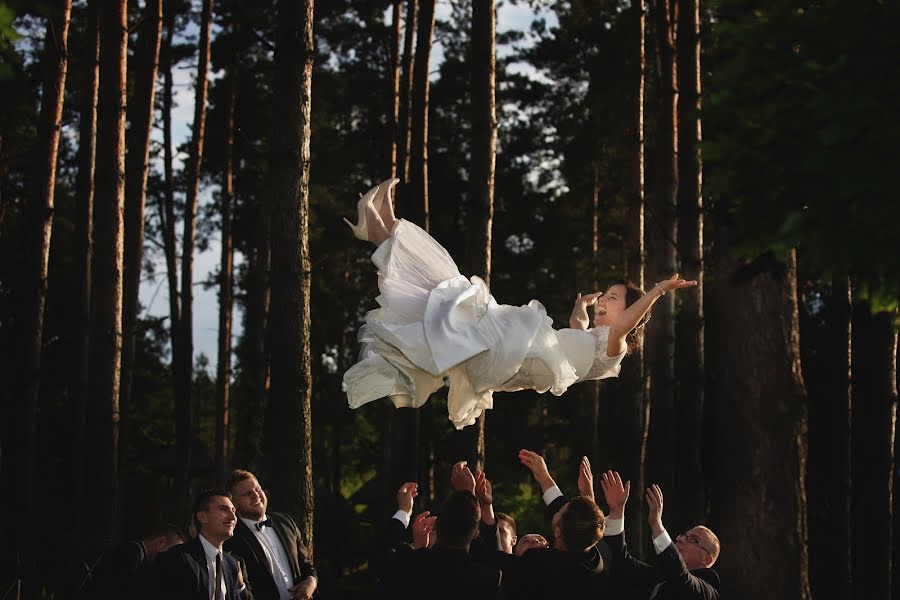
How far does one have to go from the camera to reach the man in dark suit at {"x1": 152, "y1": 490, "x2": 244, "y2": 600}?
19.8 ft

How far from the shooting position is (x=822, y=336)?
18.9m

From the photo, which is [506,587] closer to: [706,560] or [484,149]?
[706,560]

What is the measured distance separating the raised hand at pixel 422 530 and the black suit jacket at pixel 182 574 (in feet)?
3.81

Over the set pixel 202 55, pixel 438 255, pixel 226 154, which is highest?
pixel 202 55

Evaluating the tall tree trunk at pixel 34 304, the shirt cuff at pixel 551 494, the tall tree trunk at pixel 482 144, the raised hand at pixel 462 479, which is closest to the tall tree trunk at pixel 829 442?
the tall tree trunk at pixel 482 144

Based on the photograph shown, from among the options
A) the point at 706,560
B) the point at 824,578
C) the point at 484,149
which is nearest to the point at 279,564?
the point at 706,560

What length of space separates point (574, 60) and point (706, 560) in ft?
64.8

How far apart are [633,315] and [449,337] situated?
46.8 inches

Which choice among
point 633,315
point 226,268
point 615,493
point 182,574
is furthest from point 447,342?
point 226,268

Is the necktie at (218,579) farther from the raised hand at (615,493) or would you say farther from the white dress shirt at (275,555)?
the raised hand at (615,493)

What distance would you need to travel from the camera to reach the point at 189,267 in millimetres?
20469

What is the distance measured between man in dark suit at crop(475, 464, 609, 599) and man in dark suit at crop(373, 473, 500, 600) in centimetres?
24

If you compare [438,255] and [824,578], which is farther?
[824,578]

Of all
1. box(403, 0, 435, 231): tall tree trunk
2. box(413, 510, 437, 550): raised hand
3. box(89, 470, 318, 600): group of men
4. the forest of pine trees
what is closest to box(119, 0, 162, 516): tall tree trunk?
the forest of pine trees
